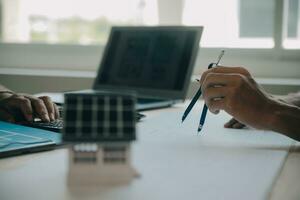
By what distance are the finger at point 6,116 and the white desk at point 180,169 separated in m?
0.29

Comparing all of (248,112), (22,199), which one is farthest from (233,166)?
(22,199)

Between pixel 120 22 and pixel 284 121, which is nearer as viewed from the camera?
pixel 284 121

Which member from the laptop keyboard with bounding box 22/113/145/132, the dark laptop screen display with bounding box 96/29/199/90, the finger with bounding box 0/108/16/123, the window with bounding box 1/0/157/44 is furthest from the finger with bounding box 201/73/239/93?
the window with bounding box 1/0/157/44

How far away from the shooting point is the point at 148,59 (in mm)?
1612

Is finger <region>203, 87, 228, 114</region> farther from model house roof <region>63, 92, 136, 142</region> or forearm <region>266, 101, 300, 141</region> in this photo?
model house roof <region>63, 92, 136, 142</region>

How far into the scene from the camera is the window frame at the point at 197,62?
2.02m

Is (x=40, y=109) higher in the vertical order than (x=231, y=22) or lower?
lower

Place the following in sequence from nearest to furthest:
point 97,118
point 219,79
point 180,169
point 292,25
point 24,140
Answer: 1. point 97,118
2. point 180,169
3. point 24,140
4. point 219,79
5. point 292,25

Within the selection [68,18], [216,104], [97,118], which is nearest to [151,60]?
[216,104]

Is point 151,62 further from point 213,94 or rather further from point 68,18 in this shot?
point 68,18

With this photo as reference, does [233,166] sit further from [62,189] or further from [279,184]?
[62,189]

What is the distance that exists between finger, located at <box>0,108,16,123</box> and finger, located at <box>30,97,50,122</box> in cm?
5

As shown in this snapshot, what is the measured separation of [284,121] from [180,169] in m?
0.32

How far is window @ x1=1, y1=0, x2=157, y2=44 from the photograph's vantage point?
2262mm
